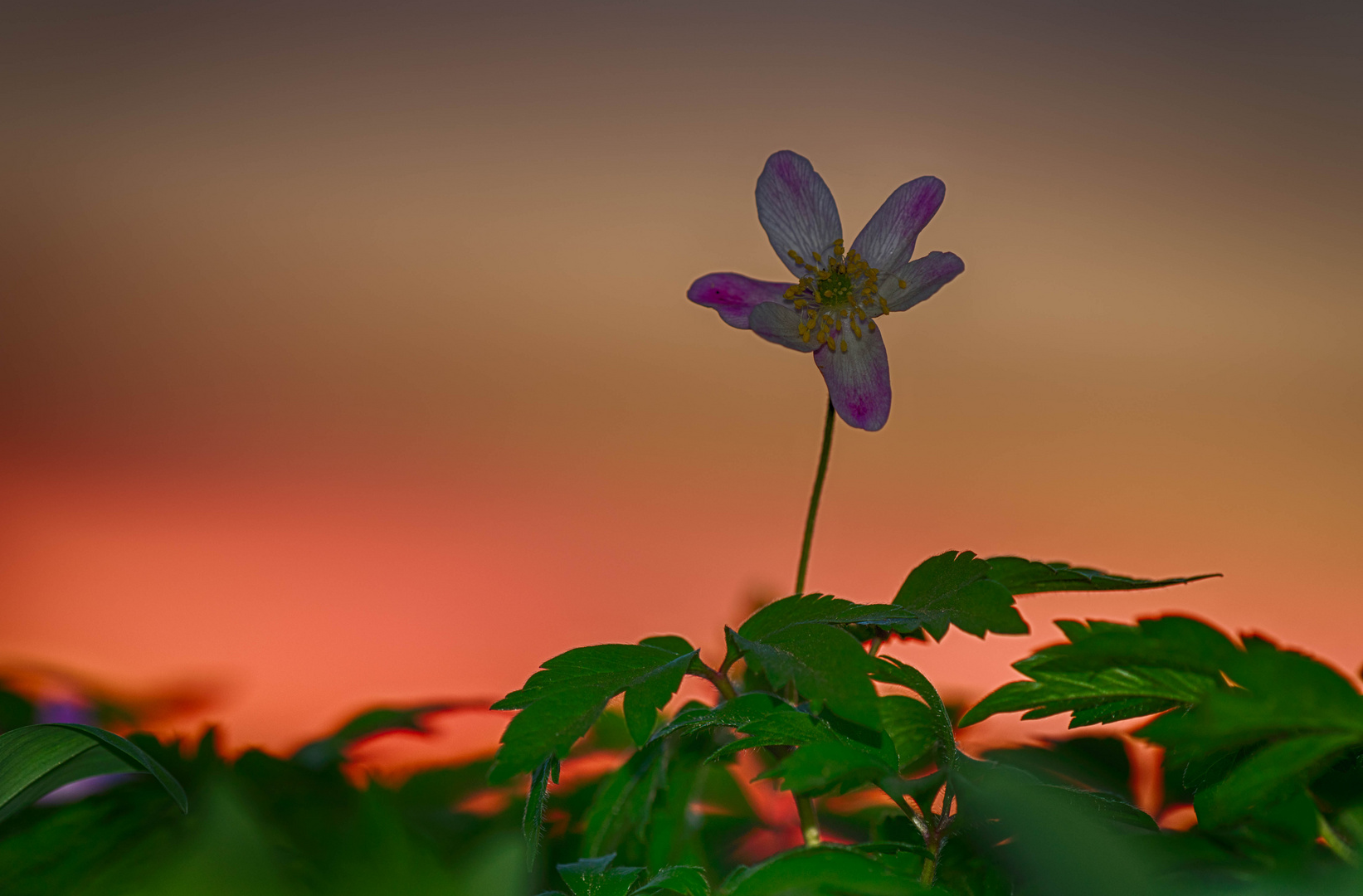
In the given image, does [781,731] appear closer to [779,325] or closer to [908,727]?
[908,727]

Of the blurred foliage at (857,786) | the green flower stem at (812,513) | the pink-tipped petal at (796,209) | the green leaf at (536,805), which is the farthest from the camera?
the pink-tipped petal at (796,209)

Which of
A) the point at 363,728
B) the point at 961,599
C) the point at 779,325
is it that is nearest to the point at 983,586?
the point at 961,599

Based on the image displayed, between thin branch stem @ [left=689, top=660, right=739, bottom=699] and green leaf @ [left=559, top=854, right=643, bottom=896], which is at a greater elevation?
thin branch stem @ [left=689, top=660, right=739, bottom=699]


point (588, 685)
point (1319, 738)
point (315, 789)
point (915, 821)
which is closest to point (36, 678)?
point (315, 789)

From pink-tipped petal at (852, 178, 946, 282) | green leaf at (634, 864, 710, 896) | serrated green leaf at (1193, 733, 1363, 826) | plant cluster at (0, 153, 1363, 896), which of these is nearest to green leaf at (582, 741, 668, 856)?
plant cluster at (0, 153, 1363, 896)

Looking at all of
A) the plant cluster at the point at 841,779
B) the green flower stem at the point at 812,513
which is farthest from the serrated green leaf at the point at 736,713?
the green flower stem at the point at 812,513

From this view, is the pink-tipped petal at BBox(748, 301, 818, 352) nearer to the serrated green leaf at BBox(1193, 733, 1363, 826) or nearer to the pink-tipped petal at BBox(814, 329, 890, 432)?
the pink-tipped petal at BBox(814, 329, 890, 432)

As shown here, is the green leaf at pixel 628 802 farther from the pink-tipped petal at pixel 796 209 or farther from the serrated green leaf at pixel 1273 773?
the pink-tipped petal at pixel 796 209
